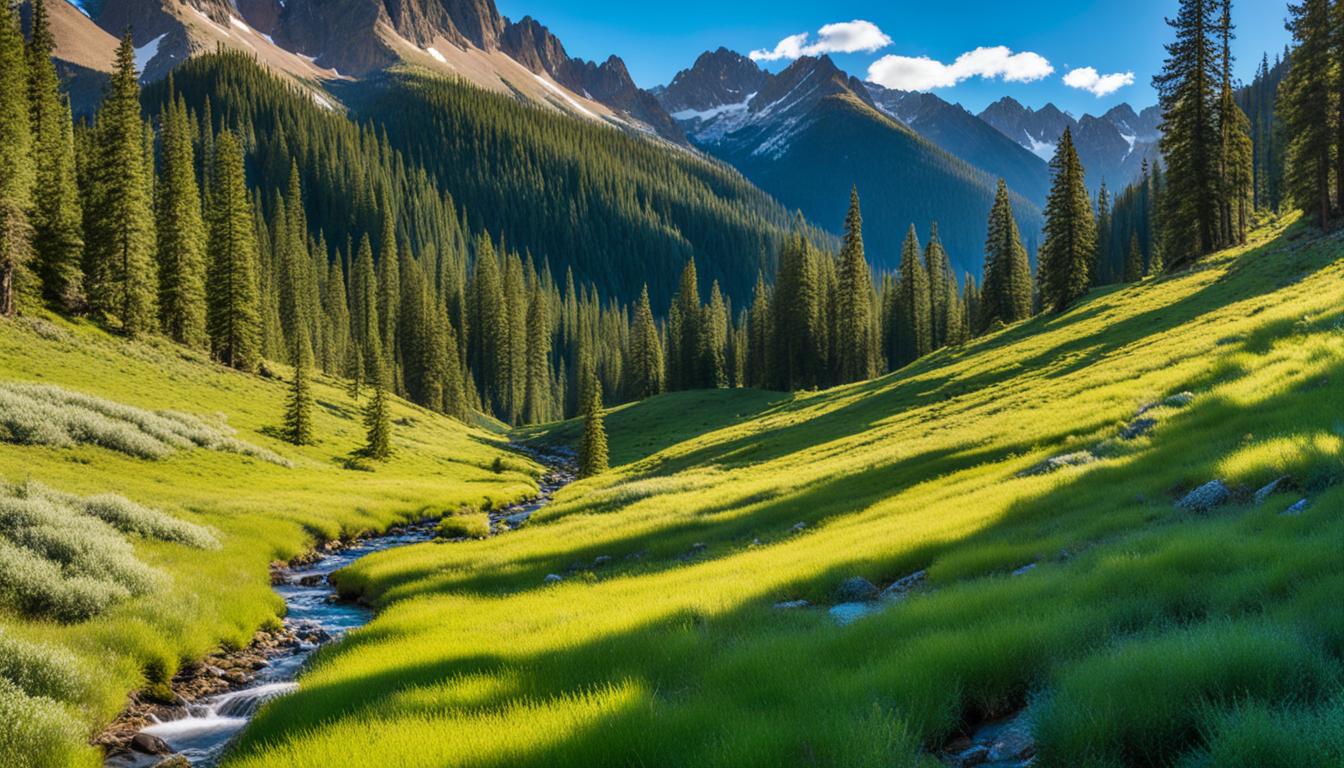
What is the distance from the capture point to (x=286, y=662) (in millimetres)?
16734

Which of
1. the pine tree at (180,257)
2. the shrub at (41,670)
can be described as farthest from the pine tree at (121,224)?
the shrub at (41,670)

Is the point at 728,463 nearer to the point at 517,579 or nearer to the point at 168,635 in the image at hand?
the point at 517,579

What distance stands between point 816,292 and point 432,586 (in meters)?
89.3

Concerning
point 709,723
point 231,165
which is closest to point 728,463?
point 709,723

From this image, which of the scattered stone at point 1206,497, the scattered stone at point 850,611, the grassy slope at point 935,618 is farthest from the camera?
the scattered stone at point 1206,497

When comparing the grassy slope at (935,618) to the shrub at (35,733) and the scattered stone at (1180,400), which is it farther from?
the shrub at (35,733)

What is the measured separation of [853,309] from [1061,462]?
7958 cm

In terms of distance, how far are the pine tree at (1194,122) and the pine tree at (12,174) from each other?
277 feet

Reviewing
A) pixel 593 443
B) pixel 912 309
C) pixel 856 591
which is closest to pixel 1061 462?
pixel 856 591

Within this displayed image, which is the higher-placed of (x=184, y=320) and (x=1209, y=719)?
(x=184, y=320)

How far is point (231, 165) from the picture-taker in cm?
7594

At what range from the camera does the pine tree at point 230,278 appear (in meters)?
71.9

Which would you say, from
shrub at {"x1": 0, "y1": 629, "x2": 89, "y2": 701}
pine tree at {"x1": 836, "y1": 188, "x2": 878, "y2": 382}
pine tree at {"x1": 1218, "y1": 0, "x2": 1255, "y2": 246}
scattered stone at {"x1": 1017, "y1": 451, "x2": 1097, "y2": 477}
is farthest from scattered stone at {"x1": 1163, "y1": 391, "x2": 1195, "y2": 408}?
pine tree at {"x1": 836, "y1": 188, "x2": 878, "y2": 382}

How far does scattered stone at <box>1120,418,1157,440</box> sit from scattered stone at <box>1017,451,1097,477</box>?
1031mm
